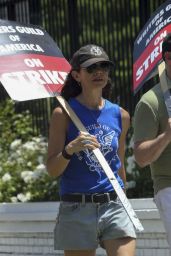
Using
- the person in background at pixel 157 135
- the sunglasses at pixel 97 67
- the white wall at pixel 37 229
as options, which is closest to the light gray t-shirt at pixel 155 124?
the person in background at pixel 157 135

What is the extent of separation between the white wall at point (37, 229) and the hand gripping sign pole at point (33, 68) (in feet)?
5.36

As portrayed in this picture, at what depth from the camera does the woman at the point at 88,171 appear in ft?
16.2

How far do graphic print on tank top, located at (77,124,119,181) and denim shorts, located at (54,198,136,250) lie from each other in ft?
0.71

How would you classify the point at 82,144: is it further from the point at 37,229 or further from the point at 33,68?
the point at 37,229

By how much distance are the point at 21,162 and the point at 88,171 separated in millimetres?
4514

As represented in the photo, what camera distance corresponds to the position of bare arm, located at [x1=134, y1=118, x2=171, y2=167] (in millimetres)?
4668

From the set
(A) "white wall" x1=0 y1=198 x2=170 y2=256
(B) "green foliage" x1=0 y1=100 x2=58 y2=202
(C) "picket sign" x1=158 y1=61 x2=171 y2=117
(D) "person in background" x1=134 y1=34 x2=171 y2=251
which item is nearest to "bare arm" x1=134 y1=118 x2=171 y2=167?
(D) "person in background" x1=134 y1=34 x2=171 y2=251

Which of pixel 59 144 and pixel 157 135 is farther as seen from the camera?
pixel 59 144

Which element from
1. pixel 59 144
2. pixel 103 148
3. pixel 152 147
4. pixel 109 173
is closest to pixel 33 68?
pixel 59 144

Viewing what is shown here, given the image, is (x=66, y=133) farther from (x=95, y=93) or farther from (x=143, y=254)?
(x=143, y=254)

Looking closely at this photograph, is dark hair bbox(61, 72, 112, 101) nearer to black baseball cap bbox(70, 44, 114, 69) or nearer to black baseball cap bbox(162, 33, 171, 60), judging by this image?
black baseball cap bbox(70, 44, 114, 69)

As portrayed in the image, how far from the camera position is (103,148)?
5.06 metres

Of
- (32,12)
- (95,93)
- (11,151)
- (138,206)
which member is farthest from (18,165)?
(95,93)

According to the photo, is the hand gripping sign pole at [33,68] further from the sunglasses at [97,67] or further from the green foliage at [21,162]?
the green foliage at [21,162]
